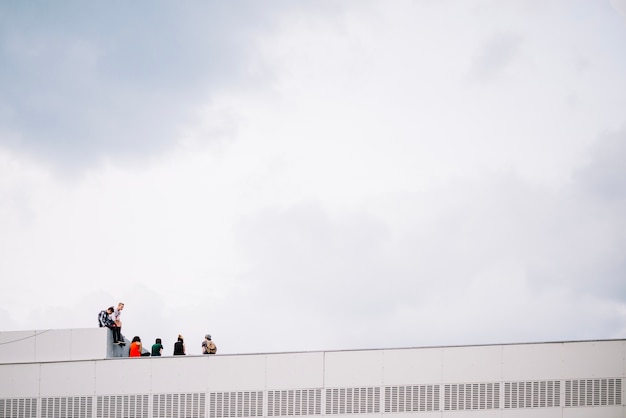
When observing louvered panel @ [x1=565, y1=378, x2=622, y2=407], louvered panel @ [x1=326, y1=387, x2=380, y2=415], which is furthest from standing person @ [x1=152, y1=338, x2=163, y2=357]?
louvered panel @ [x1=565, y1=378, x2=622, y2=407]

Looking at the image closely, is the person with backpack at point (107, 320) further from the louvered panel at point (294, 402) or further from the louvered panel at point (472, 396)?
the louvered panel at point (472, 396)

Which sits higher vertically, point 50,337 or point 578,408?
point 50,337

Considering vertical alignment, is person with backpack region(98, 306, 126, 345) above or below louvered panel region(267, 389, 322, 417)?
above

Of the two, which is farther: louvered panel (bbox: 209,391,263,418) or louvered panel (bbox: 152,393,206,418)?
louvered panel (bbox: 152,393,206,418)

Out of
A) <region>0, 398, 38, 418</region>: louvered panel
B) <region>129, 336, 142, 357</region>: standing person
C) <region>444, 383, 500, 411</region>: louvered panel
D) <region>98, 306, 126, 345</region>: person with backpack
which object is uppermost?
<region>98, 306, 126, 345</region>: person with backpack

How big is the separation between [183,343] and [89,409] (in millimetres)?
4785

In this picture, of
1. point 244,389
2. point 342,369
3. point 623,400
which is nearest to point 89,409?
point 244,389

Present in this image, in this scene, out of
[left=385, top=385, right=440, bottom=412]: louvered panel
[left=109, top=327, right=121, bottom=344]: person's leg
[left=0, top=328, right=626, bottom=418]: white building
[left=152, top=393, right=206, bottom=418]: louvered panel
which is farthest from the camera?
[left=109, top=327, right=121, bottom=344]: person's leg

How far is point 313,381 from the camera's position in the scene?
147 feet

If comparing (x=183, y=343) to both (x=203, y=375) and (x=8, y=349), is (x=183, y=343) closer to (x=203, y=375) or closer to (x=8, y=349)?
(x=203, y=375)

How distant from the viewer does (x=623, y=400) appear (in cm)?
4322

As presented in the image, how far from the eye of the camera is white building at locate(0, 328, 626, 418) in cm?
4356

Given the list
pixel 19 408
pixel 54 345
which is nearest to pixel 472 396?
pixel 54 345

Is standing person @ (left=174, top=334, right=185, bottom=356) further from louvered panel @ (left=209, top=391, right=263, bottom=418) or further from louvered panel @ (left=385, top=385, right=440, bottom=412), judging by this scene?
louvered panel @ (left=385, top=385, right=440, bottom=412)
